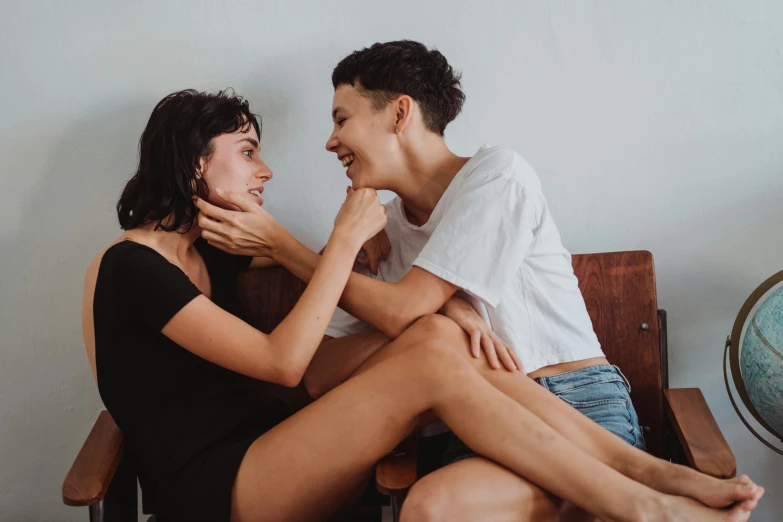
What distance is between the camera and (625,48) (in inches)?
80.1

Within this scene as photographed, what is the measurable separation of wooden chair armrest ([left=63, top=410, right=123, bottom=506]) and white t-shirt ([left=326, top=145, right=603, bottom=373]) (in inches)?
30.1

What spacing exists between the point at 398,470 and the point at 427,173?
2.40 feet

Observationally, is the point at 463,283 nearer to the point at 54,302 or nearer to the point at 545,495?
the point at 545,495

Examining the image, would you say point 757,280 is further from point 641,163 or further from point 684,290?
point 641,163

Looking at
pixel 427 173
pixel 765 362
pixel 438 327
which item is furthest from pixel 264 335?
pixel 765 362

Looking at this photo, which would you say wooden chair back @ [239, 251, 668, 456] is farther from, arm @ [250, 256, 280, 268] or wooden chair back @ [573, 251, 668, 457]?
arm @ [250, 256, 280, 268]

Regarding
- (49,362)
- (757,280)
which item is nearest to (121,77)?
(49,362)

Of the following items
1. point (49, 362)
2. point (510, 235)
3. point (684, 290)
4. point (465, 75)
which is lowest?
Result: point (49, 362)

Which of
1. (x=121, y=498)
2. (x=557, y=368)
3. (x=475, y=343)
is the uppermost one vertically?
(x=475, y=343)

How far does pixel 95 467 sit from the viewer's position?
157cm

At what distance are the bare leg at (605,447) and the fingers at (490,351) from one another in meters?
0.01

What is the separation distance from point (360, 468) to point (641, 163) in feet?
3.76

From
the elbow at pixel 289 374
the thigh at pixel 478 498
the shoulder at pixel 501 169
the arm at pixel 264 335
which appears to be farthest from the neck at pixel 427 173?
the thigh at pixel 478 498

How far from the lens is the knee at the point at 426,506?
1371mm
